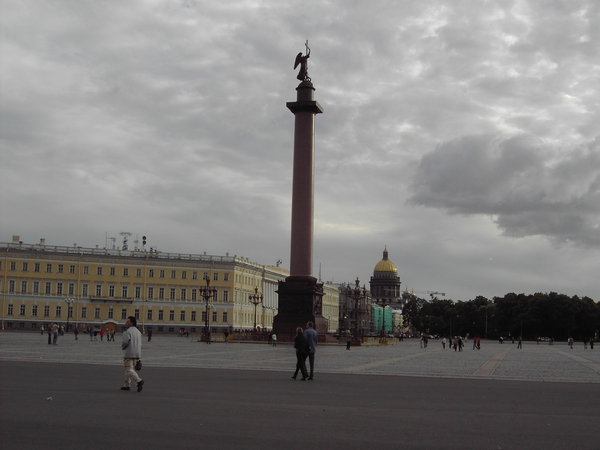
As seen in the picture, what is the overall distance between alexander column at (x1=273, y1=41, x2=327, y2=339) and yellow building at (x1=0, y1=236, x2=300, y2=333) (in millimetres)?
50164

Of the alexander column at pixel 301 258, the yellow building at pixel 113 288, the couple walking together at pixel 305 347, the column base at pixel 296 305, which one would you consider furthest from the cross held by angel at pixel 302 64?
the yellow building at pixel 113 288

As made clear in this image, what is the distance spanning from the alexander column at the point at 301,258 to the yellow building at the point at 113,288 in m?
50.2

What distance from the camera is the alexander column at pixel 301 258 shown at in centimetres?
5059

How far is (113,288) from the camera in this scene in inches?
4139

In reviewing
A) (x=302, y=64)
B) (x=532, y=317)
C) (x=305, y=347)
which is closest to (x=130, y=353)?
(x=305, y=347)

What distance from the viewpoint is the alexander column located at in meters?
50.6

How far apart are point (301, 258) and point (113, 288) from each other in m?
61.2

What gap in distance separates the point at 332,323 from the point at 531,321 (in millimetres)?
61292

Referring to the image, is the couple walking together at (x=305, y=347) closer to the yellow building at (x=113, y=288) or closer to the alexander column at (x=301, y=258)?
the alexander column at (x=301, y=258)

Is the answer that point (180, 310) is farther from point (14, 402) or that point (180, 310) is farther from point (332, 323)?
point (14, 402)

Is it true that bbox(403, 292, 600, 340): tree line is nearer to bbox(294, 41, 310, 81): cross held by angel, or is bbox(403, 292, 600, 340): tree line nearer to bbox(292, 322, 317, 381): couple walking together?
bbox(294, 41, 310, 81): cross held by angel

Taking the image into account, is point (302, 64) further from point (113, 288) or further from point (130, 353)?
point (113, 288)

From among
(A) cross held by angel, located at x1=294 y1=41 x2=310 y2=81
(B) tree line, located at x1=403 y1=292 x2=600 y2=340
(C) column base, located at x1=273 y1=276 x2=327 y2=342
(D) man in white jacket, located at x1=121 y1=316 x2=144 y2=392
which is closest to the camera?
(D) man in white jacket, located at x1=121 y1=316 x2=144 y2=392

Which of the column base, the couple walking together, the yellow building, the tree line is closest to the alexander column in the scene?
the column base
